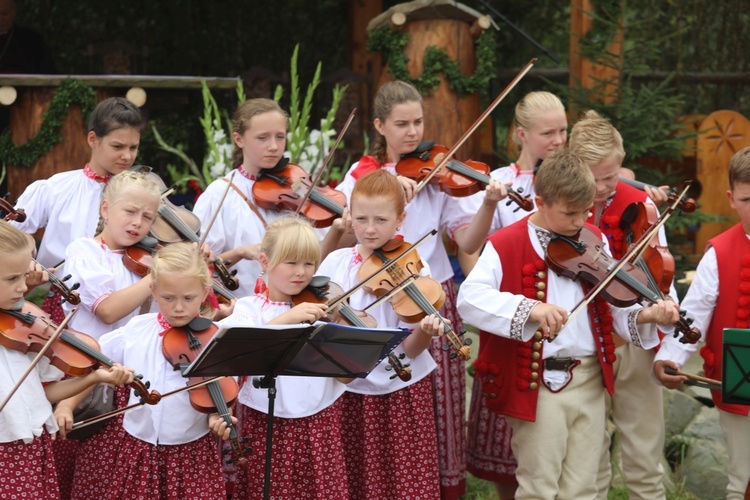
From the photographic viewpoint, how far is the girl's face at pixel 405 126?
4672 mm

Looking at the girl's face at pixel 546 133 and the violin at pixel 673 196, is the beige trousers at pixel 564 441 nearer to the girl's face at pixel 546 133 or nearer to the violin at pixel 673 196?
the violin at pixel 673 196

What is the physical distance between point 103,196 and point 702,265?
89.2 inches

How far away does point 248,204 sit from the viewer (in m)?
4.61

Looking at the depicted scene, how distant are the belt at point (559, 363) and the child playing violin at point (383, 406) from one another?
0.46 m

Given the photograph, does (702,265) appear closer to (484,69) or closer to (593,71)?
(593,71)

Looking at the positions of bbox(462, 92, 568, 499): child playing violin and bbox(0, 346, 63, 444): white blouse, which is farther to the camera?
bbox(462, 92, 568, 499): child playing violin

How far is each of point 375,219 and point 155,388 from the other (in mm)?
996

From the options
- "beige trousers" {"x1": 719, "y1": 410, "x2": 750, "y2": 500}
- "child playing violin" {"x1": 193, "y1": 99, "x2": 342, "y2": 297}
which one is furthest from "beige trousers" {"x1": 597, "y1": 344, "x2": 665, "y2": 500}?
"child playing violin" {"x1": 193, "y1": 99, "x2": 342, "y2": 297}

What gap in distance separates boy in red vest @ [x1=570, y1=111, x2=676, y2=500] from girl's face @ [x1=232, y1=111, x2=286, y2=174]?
1180mm

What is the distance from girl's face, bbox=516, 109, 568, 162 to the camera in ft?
15.4

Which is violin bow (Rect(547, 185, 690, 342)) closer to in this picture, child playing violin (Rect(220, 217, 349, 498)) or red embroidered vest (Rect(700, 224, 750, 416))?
red embroidered vest (Rect(700, 224, 750, 416))

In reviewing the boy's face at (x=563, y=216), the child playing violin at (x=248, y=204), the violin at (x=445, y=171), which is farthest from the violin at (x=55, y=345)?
the violin at (x=445, y=171)

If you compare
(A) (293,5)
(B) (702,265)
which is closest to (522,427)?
A: (B) (702,265)

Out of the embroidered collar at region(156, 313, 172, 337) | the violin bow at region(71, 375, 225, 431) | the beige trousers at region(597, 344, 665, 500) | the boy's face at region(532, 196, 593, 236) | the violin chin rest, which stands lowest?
the beige trousers at region(597, 344, 665, 500)
